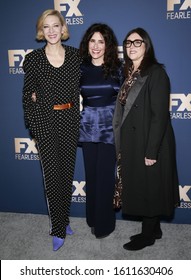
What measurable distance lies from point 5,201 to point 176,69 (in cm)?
224

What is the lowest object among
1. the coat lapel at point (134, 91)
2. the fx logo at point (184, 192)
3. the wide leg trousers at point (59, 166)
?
the fx logo at point (184, 192)


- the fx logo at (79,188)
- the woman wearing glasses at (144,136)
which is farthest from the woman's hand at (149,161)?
the fx logo at (79,188)

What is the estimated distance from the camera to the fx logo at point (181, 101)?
2.72 metres

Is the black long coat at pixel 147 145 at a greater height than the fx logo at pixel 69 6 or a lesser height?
lesser

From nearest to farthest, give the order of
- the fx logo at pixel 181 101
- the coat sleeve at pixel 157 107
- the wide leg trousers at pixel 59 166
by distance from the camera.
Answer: the coat sleeve at pixel 157 107
the wide leg trousers at pixel 59 166
the fx logo at pixel 181 101

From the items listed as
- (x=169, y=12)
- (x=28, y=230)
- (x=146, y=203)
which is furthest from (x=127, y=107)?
(x=28, y=230)

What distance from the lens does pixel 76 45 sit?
277 centimetres

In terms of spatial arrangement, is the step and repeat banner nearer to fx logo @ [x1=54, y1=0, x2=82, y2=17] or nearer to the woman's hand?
fx logo @ [x1=54, y1=0, x2=82, y2=17]

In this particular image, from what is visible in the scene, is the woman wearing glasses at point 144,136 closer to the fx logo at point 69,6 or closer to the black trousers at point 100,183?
the black trousers at point 100,183

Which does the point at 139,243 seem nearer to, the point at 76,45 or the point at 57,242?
the point at 57,242

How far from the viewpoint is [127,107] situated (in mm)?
2291

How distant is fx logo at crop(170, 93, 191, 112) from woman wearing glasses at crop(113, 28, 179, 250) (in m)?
0.44

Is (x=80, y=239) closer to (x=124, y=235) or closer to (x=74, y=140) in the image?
(x=124, y=235)

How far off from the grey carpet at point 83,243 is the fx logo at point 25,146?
723 mm
